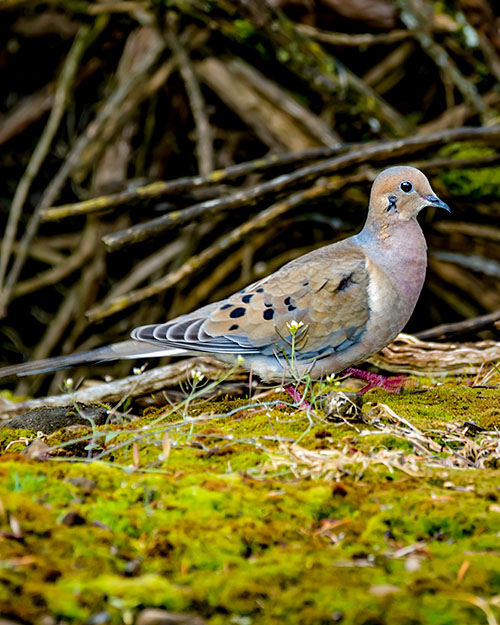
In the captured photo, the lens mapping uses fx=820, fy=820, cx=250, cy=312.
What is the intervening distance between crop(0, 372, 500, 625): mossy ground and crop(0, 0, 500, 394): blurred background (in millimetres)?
2558

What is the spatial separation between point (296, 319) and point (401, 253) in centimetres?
60

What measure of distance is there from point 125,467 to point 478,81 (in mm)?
5294

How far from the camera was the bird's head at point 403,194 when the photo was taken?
3.93 metres

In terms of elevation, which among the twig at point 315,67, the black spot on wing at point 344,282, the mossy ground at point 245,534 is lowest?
the mossy ground at point 245,534

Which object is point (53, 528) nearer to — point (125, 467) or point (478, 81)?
point (125, 467)

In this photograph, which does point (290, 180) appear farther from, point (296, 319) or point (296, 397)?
point (296, 397)

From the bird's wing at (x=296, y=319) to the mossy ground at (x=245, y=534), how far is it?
1.16 meters

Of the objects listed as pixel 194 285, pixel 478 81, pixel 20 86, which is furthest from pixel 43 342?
pixel 478 81

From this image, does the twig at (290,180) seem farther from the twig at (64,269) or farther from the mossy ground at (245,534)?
the mossy ground at (245,534)

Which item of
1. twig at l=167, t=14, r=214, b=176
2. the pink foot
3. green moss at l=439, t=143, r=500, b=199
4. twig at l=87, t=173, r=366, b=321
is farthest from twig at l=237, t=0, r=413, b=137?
the pink foot

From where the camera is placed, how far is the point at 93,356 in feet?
11.9

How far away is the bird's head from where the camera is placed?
393 cm

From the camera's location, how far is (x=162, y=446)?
7.75ft

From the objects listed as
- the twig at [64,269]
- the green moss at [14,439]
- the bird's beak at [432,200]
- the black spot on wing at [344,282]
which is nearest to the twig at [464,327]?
the bird's beak at [432,200]
